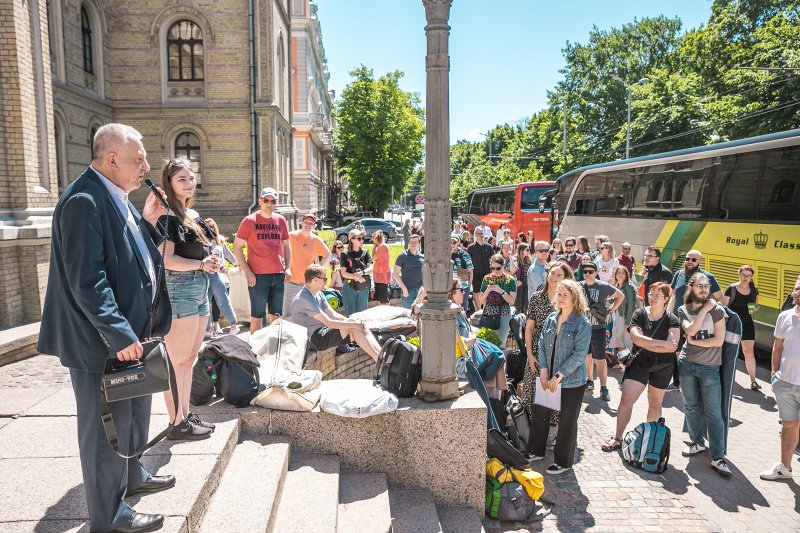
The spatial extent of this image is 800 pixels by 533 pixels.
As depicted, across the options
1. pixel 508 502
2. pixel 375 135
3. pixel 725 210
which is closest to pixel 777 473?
pixel 508 502

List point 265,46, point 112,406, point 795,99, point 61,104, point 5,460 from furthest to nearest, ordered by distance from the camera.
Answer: point 795,99 < point 265,46 < point 61,104 < point 5,460 < point 112,406

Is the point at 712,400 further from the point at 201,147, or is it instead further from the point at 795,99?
the point at 795,99

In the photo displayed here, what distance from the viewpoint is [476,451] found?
5.07 metres

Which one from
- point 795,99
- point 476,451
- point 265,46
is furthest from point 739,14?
point 476,451

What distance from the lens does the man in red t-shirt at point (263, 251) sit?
6.97 m

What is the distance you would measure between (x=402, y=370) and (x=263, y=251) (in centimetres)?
271

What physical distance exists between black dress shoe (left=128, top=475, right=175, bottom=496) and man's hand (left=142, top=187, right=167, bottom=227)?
169cm

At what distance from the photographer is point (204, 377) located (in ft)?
16.5

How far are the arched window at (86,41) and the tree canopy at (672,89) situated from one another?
2636 centimetres

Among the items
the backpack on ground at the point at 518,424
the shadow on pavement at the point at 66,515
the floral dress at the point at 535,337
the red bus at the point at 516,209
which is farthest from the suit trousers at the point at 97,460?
the red bus at the point at 516,209

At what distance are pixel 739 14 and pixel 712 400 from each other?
33227 mm

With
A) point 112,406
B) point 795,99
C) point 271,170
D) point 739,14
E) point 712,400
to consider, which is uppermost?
point 739,14

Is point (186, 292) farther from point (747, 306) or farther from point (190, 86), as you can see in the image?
point (190, 86)

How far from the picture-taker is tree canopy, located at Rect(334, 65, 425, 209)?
4972cm
